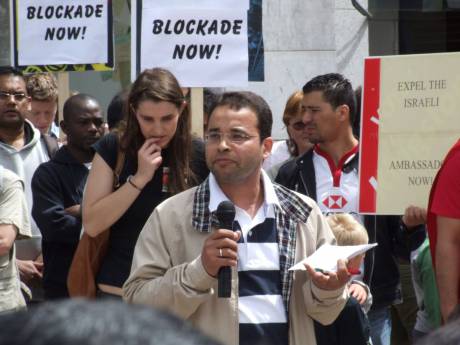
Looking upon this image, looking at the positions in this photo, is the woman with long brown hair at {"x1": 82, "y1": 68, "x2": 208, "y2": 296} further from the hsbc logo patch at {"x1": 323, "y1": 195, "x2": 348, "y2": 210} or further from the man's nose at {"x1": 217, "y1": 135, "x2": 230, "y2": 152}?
the hsbc logo patch at {"x1": 323, "y1": 195, "x2": 348, "y2": 210}

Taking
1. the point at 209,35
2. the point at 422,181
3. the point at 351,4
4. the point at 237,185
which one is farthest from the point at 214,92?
the point at 351,4

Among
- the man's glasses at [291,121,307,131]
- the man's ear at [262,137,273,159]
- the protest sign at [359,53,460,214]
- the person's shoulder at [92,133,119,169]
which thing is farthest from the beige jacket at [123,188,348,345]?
the man's glasses at [291,121,307,131]

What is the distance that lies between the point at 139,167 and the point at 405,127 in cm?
121

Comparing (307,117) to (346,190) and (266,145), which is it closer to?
(346,190)

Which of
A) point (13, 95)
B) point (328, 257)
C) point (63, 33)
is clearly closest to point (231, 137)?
point (328, 257)

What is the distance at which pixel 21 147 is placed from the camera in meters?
5.73

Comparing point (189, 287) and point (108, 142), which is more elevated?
point (108, 142)

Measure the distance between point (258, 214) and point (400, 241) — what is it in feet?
4.82

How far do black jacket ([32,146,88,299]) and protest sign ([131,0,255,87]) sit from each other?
0.80 meters

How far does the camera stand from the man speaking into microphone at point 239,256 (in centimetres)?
314

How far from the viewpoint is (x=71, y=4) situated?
6.43 m

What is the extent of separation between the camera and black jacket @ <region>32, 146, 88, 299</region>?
4.89m

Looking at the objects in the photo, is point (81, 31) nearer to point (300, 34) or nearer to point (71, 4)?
point (71, 4)

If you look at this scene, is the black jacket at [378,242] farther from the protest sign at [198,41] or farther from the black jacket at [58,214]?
the black jacket at [58,214]
